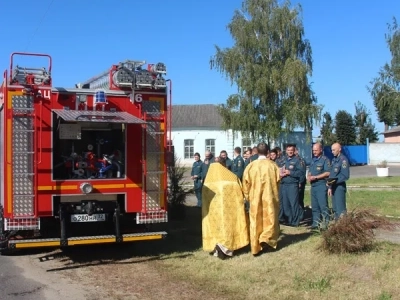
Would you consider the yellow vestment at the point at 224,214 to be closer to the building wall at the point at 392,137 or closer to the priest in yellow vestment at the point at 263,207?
the priest in yellow vestment at the point at 263,207

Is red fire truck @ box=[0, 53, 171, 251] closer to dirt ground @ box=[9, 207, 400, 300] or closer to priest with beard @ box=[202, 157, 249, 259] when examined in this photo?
dirt ground @ box=[9, 207, 400, 300]

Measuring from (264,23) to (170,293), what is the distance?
120ft

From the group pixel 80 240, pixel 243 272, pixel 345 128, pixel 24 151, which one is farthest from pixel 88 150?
pixel 345 128

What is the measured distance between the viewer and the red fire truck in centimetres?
839

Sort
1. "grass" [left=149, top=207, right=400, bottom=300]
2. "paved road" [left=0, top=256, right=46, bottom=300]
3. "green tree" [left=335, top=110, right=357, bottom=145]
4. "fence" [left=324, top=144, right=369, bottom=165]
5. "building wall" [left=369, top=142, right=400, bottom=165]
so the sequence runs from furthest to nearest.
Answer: "green tree" [left=335, top=110, right=357, bottom=145] → "fence" [left=324, top=144, right=369, bottom=165] → "building wall" [left=369, top=142, right=400, bottom=165] → "paved road" [left=0, top=256, right=46, bottom=300] → "grass" [left=149, top=207, right=400, bottom=300]

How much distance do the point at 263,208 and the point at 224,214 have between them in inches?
24.5

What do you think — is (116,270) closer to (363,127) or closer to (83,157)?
(83,157)

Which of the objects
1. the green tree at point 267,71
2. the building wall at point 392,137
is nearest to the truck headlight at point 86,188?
the green tree at point 267,71

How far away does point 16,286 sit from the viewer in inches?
297

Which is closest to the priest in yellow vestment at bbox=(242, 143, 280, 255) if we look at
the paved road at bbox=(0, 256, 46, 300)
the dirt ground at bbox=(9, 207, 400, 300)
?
the dirt ground at bbox=(9, 207, 400, 300)

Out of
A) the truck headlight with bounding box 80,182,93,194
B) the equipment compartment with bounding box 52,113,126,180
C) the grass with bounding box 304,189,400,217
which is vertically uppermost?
the equipment compartment with bounding box 52,113,126,180

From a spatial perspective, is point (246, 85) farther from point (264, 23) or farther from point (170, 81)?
point (170, 81)

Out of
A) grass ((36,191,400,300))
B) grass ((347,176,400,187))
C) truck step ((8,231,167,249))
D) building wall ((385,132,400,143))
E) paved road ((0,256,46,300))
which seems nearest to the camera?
grass ((36,191,400,300))

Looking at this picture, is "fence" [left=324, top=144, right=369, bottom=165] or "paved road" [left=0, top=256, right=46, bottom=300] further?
"fence" [left=324, top=144, right=369, bottom=165]
